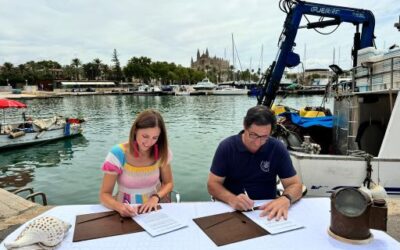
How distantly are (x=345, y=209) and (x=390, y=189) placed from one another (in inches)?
174

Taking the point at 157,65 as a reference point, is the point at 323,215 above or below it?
below

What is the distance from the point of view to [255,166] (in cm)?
300

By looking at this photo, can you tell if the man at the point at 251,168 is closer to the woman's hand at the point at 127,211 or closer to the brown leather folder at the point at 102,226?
the woman's hand at the point at 127,211

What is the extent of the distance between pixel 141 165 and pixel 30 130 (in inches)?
629

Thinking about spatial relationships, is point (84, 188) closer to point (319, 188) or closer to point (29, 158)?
point (29, 158)

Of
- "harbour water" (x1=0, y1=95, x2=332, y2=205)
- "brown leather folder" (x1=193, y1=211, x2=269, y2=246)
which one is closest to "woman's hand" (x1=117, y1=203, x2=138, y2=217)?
"brown leather folder" (x1=193, y1=211, x2=269, y2=246)

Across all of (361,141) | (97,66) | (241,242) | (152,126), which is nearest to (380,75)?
(361,141)

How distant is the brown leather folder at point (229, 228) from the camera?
2.03 m

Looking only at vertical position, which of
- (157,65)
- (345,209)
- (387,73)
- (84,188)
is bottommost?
(84,188)

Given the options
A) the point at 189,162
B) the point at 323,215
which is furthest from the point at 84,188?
the point at 323,215

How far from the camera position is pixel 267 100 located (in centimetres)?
1094

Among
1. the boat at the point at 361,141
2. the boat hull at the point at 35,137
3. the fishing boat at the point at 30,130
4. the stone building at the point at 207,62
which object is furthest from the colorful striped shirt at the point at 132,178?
the stone building at the point at 207,62

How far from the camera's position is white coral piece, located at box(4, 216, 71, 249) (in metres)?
1.80

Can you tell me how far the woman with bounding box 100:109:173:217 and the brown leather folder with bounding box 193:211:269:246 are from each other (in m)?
0.56
